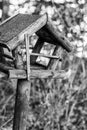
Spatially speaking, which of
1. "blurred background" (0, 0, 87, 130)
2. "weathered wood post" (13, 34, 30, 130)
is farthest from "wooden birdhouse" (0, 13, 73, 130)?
"blurred background" (0, 0, 87, 130)

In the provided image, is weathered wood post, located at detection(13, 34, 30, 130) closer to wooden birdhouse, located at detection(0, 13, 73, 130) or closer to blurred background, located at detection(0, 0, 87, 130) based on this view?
wooden birdhouse, located at detection(0, 13, 73, 130)

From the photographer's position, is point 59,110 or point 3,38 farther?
point 59,110

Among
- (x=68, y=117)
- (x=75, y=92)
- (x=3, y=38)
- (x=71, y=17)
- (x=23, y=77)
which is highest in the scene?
(x=71, y=17)

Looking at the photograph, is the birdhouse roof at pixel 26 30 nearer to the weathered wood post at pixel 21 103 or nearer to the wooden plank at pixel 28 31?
the wooden plank at pixel 28 31

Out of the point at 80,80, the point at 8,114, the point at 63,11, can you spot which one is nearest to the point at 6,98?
the point at 8,114

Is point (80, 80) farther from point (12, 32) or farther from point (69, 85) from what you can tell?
point (12, 32)

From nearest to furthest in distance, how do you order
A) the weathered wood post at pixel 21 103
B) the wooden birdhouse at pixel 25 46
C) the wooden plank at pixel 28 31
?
the wooden plank at pixel 28 31, the wooden birdhouse at pixel 25 46, the weathered wood post at pixel 21 103

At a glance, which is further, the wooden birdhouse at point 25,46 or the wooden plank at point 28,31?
the wooden birdhouse at point 25,46

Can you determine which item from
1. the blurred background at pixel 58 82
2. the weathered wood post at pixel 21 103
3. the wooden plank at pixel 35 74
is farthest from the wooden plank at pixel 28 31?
the blurred background at pixel 58 82

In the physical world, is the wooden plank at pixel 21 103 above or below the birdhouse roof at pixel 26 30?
below

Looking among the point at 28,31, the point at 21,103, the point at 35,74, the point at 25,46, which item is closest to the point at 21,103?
the point at 21,103

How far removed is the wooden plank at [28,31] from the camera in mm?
2744

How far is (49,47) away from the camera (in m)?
4.96

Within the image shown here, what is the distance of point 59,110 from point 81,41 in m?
1.06
